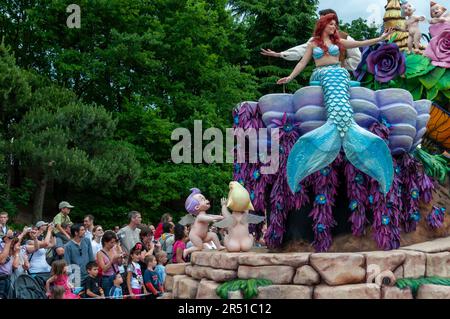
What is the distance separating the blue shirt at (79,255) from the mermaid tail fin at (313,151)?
295 cm

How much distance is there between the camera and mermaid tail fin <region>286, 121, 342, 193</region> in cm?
717

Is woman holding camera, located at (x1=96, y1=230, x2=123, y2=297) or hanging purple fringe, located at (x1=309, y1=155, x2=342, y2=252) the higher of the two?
hanging purple fringe, located at (x1=309, y1=155, x2=342, y2=252)

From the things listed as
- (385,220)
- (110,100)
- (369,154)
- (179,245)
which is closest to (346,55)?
(369,154)

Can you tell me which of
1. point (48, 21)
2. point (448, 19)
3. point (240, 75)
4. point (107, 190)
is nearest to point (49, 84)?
point (48, 21)

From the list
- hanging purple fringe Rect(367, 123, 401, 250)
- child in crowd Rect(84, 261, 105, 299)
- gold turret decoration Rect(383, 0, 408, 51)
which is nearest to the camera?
hanging purple fringe Rect(367, 123, 401, 250)

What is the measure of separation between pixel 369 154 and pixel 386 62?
101 inches

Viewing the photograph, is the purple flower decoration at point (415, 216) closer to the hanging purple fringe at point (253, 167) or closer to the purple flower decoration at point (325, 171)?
the purple flower decoration at point (325, 171)

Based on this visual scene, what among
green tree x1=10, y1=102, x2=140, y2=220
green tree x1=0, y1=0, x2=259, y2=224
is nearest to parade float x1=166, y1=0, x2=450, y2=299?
green tree x1=10, y1=102, x2=140, y2=220

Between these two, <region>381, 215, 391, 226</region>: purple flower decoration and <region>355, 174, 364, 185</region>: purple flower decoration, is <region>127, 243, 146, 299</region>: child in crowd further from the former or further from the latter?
<region>381, 215, 391, 226</region>: purple flower decoration

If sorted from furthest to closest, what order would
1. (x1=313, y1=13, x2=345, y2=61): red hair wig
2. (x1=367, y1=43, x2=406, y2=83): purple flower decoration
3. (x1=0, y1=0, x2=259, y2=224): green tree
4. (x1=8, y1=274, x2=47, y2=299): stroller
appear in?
(x1=0, y1=0, x2=259, y2=224): green tree → (x1=367, y1=43, x2=406, y2=83): purple flower decoration → (x1=313, y1=13, x2=345, y2=61): red hair wig → (x1=8, y1=274, x2=47, y2=299): stroller

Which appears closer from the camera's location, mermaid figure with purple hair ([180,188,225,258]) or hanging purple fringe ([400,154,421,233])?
hanging purple fringe ([400,154,421,233])

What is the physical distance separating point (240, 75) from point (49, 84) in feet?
19.6

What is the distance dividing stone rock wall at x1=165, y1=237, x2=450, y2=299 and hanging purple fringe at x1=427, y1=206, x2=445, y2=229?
32.7 inches

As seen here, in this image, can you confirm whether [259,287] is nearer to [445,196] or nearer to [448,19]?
[445,196]
